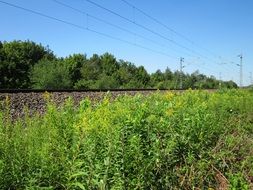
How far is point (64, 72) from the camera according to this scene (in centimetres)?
5400

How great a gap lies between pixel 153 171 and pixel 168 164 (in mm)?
431

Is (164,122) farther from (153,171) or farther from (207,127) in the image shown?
(207,127)

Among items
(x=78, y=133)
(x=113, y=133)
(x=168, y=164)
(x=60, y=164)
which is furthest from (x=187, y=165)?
(x=60, y=164)

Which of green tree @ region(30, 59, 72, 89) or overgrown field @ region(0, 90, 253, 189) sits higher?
green tree @ region(30, 59, 72, 89)

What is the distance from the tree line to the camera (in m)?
53.7

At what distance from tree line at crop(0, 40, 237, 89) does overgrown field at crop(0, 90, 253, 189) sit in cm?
2743

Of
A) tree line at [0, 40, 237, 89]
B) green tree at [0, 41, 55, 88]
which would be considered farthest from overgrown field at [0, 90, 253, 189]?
green tree at [0, 41, 55, 88]

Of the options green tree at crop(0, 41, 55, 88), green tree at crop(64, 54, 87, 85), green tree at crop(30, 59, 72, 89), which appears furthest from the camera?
green tree at crop(64, 54, 87, 85)

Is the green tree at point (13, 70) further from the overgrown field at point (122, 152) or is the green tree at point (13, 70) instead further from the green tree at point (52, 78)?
the overgrown field at point (122, 152)

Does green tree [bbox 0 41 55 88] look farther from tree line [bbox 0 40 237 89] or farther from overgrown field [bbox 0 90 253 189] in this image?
overgrown field [bbox 0 90 253 189]

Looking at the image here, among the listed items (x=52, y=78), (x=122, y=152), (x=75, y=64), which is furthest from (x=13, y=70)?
(x=122, y=152)

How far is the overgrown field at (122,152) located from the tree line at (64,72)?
27.4 metres

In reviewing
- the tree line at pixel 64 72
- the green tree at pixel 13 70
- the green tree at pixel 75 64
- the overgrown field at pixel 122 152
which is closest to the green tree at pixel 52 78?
the tree line at pixel 64 72

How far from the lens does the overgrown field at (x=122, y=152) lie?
151 inches
